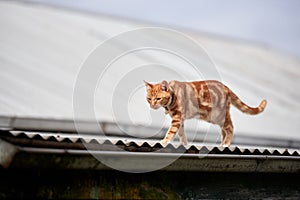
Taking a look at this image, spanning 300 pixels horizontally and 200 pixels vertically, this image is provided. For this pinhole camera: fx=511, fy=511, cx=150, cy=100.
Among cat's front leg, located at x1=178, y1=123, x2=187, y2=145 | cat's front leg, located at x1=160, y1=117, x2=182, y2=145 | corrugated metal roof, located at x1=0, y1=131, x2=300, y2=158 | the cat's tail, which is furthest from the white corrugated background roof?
corrugated metal roof, located at x1=0, y1=131, x2=300, y2=158

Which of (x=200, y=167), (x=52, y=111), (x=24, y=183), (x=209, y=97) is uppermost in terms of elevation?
(x=209, y=97)

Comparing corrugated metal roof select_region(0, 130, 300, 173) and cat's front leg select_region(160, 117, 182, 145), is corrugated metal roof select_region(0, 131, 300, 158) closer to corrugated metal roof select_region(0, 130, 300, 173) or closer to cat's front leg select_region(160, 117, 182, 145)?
corrugated metal roof select_region(0, 130, 300, 173)

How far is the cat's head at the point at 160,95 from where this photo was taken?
3.86 metres

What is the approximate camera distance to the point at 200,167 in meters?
3.67

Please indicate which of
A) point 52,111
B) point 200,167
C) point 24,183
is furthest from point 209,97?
point 52,111

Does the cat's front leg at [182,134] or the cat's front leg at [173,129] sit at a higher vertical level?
the cat's front leg at [173,129]

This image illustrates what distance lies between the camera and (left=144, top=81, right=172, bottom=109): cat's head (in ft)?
12.7

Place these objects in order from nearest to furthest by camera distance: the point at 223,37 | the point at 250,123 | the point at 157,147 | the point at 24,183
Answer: the point at 24,183
the point at 157,147
the point at 250,123
the point at 223,37

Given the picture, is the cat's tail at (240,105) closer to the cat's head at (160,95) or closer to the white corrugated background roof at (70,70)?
the white corrugated background roof at (70,70)

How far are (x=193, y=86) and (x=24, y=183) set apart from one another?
63.6 inches

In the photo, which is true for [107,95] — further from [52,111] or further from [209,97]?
[209,97]

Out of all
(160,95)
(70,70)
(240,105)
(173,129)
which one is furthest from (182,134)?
(70,70)

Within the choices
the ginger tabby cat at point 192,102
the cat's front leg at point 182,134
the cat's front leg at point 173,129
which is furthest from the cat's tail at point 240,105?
the cat's front leg at point 173,129

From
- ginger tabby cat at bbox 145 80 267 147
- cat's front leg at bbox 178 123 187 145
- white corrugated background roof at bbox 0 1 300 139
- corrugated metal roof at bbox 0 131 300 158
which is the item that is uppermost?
ginger tabby cat at bbox 145 80 267 147
